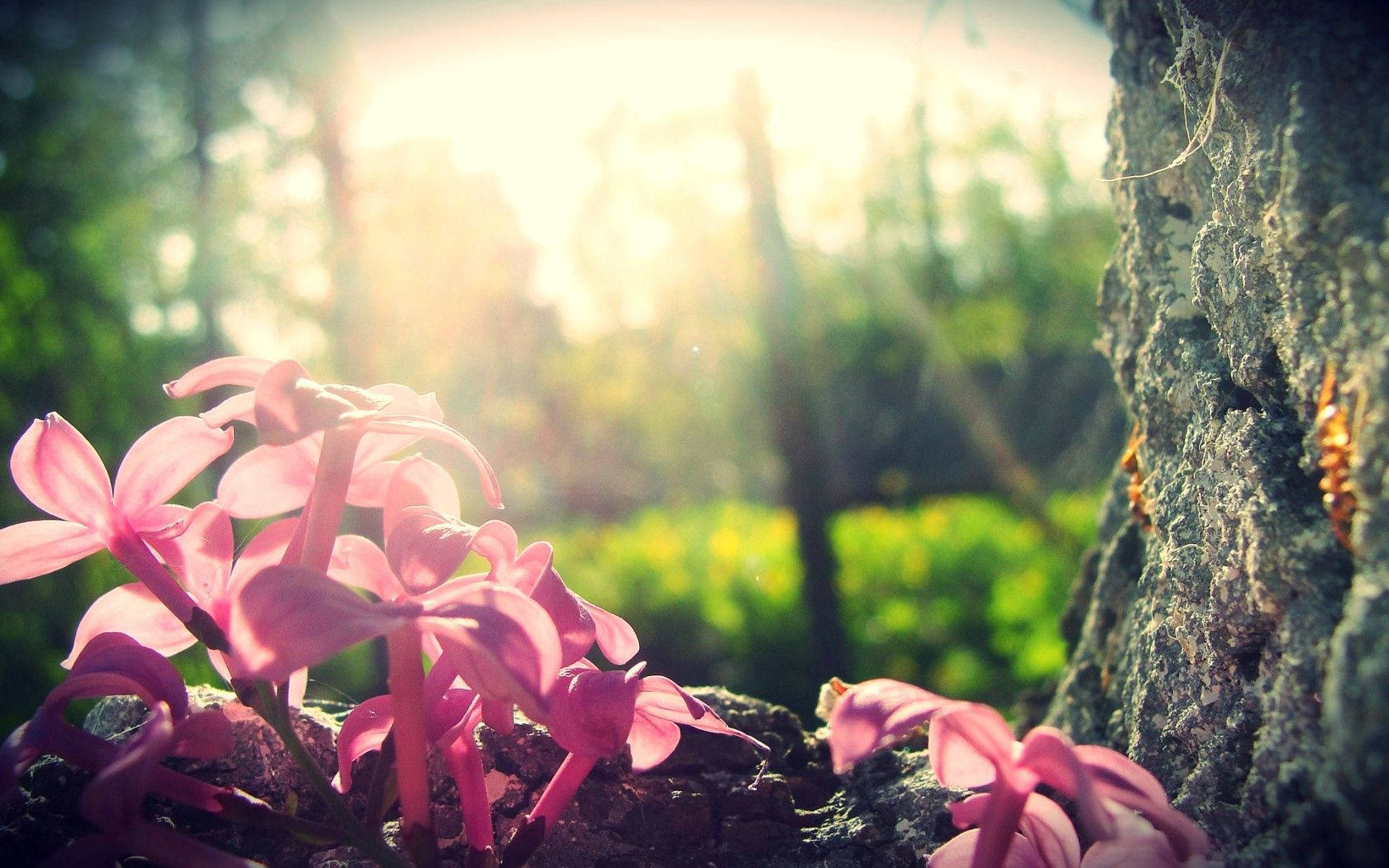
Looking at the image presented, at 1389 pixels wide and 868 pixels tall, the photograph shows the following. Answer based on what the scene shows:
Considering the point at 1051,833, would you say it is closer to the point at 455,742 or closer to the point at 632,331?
the point at 455,742

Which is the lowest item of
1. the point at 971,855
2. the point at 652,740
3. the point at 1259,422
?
the point at 971,855

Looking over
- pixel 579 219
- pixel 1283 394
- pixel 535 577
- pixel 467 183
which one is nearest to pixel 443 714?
pixel 535 577

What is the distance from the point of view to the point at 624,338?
16875 mm

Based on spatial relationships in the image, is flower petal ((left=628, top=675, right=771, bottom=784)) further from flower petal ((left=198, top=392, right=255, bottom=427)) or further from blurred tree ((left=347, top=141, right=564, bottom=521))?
blurred tree ((left=347, top=141, right=564, bottom=521))

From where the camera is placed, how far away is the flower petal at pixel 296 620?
28.1 inches

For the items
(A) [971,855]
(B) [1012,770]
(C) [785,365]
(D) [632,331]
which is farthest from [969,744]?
(D) [632,331]

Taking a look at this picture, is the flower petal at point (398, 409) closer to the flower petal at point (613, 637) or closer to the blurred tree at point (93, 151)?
the flower petal at point (613, 637)

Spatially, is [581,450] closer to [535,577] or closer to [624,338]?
[624,338]

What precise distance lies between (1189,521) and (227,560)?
1315mm

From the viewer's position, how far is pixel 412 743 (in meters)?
0.91

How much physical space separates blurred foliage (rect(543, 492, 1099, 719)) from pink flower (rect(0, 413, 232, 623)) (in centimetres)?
423

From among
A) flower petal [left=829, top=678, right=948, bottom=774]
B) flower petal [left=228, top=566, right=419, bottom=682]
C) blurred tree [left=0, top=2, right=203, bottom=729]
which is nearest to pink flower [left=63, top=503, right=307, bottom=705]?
flower petal [left=228, top=566, right=419, bottom=682]

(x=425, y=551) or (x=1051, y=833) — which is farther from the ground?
(x=425, y=551)

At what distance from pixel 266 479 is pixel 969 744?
2.85ft
